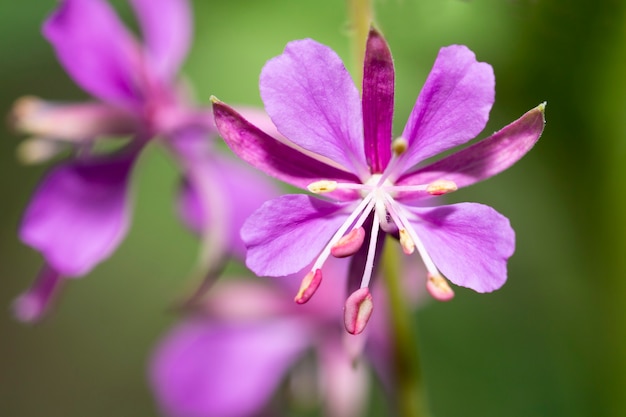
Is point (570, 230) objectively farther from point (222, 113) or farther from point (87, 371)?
point (87, 371)

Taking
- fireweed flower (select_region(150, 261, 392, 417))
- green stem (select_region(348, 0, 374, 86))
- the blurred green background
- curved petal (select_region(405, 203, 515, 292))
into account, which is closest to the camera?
curved petal (select_region(405, 203, 515, 292))

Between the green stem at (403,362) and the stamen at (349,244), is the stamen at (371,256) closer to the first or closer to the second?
the stamen at (349,244)

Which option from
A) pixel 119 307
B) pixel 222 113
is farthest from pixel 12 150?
pixel 222 113

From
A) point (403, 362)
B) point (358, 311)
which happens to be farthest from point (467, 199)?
point (358, 311)

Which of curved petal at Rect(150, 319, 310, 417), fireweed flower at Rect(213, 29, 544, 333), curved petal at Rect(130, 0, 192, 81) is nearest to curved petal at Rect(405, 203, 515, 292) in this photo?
fireweed flower at Rect(213, 29, 544, 333)

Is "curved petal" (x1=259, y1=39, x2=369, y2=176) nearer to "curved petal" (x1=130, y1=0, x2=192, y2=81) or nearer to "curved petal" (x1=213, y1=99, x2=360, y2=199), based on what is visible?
"curved petal" (x1=213, y1=99, x2=360, y2=199)

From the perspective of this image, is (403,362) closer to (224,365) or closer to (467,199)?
(224,365)
